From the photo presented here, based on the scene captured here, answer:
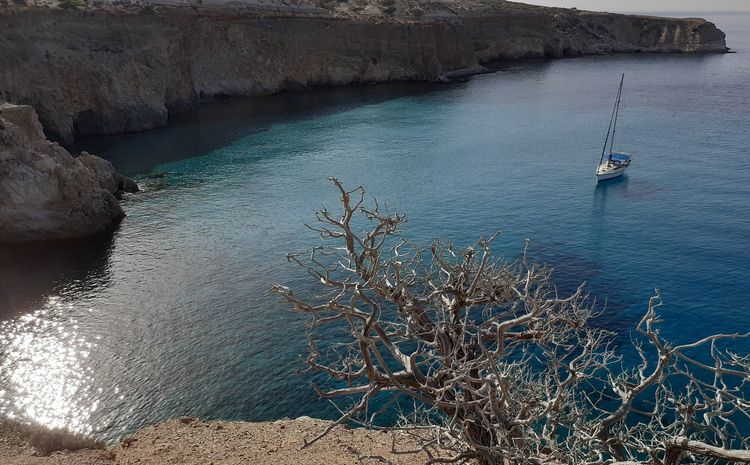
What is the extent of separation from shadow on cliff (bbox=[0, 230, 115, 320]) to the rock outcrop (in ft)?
3.72

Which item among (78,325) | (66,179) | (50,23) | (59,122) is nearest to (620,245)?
(78,325)

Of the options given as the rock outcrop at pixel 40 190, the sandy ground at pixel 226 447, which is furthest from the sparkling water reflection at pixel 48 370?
the rock outcrop at pixel 40 190

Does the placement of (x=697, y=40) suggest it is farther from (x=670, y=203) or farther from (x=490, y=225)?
(x=490, y=225)

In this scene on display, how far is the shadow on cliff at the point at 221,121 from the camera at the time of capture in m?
60.0

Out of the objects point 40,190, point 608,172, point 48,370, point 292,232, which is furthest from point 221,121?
point 48,370

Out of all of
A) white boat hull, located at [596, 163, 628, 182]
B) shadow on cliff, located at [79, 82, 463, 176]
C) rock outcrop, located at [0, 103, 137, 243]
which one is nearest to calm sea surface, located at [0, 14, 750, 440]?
shadow on cliff, located at [79, 82, 463, 176]

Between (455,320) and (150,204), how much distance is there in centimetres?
3789

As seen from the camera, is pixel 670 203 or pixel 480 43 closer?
pixel 670 203

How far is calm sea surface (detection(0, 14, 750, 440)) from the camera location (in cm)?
2528

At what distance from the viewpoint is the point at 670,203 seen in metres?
45.3

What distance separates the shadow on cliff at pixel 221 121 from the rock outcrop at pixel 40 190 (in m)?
12.9

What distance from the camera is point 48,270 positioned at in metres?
35.5

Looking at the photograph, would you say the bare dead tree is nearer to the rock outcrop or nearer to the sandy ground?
the sandy ground

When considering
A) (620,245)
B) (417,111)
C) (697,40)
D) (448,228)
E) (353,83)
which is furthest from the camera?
(697,40)
